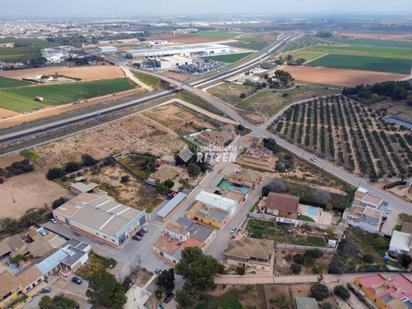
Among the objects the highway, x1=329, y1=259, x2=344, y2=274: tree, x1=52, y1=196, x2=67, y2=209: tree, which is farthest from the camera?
the highway

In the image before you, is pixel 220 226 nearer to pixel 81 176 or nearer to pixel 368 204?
pixel 368 204

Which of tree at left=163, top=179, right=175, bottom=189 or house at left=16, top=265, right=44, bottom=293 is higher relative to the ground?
tree at left=163, top=179, right=175, bottom=189

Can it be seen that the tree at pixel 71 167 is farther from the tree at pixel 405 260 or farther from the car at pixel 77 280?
the tree at pixel 405 260

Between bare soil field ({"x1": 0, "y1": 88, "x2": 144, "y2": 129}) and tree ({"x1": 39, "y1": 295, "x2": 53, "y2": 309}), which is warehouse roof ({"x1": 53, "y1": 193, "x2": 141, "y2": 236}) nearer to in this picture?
tree ({"x1": 39, "y1": 295, "x2": 53, "y2": 309})

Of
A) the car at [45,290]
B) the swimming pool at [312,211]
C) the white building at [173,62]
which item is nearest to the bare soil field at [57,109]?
the white building at [173,62]

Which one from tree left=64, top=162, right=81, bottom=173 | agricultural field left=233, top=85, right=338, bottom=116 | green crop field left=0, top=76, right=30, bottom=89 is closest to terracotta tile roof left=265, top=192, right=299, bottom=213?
tree left=64, top=162, right=81, bottom=173

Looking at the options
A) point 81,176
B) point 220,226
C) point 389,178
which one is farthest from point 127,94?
point 389,178

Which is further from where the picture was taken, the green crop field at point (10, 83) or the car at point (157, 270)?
the green crop field at point (10, 83)
